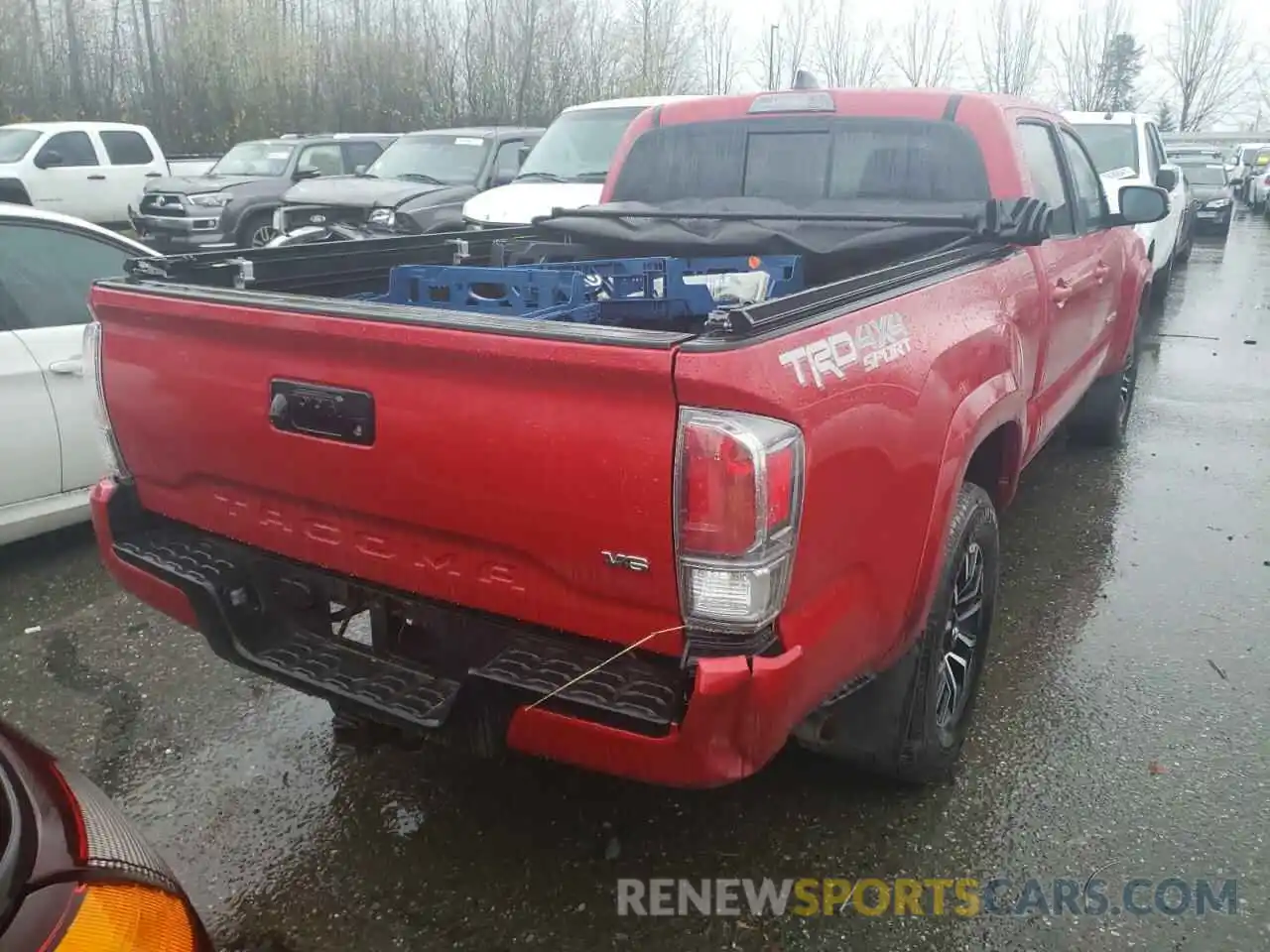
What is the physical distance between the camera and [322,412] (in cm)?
243

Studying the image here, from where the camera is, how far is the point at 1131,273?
219 inches

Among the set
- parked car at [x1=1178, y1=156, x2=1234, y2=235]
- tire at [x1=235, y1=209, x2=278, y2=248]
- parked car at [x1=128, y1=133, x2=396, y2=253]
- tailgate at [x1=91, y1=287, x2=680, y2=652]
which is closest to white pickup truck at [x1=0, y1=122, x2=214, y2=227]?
parked car at [x1=128, y1=133, x2=396, y2=253]

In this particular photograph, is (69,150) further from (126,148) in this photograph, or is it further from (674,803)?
(674,803)

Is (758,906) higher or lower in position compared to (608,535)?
lower

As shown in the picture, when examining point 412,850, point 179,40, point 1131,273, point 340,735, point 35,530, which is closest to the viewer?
point 412,850

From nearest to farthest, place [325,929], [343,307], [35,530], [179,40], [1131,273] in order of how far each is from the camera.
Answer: [343,307], [325,929], [35,530], [1131,273], [179,40]

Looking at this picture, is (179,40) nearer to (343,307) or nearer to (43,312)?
(43,312)

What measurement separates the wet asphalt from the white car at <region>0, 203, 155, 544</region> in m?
0.38

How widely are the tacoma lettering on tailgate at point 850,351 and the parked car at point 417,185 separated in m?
8.38

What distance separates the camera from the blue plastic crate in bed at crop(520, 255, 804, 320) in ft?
9.77

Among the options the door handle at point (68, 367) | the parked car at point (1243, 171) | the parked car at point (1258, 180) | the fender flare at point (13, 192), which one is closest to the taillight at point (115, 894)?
the door handle at point (68, 367)

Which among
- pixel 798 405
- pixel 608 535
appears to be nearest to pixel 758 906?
pixel 608 535

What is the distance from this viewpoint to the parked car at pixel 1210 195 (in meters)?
19.8

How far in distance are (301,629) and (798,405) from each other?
4.80ft
